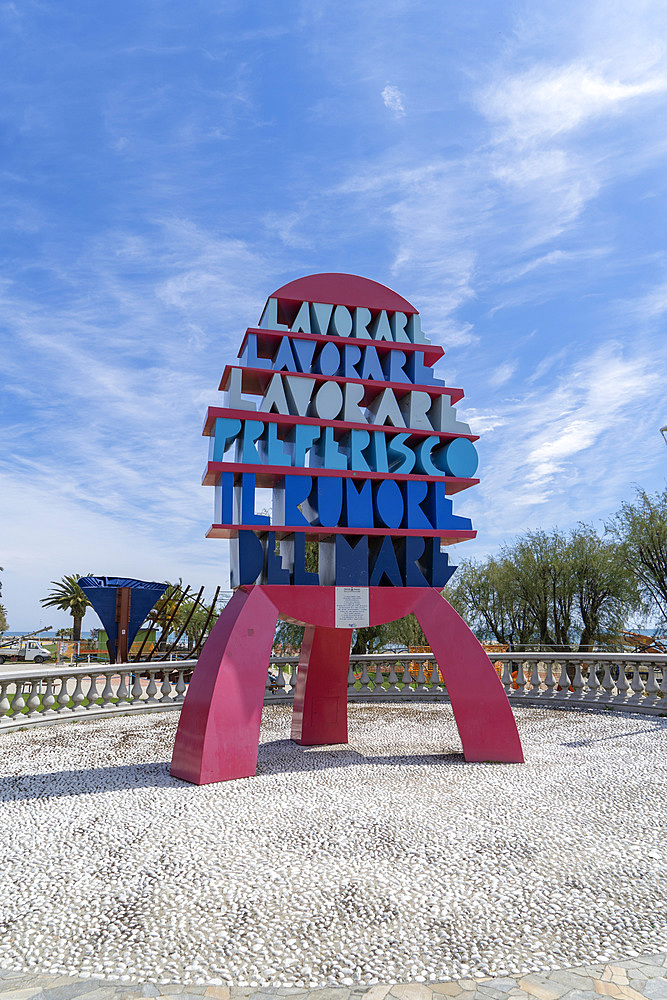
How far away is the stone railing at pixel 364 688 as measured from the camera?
12523mm

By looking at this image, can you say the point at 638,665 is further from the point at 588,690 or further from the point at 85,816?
the point at 85,816

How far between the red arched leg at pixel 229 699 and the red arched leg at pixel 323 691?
1.99 m

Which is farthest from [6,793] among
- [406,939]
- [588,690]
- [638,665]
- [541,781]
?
[638,665]

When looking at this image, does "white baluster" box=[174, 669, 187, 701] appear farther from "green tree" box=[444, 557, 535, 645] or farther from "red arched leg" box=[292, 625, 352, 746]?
"green tree" box=[444, 557, 535, 645]

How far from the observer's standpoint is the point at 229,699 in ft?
26.7

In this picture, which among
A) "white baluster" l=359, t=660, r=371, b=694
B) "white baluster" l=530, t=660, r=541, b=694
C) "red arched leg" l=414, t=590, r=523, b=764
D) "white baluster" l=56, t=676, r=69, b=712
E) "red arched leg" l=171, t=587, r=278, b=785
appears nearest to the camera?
"red arched leg" l=171, t=587, r=278, b=785

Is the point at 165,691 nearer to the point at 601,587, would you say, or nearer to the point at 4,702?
the point at 4,702

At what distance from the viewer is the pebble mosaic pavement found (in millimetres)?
3664

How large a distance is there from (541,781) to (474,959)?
463 cm

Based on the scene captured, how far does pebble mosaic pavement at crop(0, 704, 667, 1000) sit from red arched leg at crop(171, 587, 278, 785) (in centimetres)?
29

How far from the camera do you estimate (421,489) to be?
10008mm

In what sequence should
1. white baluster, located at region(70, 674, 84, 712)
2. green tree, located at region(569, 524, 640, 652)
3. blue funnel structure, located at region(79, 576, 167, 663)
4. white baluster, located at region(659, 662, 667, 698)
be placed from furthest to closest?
green tree, located at region(569, 524, 640, 652) < blue funnel structure, located at region(79, 576, 167, 663) < white baluster, located at region(659, 662, 667, 698) < white baluster, located at region(70, 674, 84, 712)

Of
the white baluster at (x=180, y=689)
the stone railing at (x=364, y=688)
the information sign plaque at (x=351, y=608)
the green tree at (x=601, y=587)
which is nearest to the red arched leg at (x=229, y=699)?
the information sign plaque at (x=351, y=608)

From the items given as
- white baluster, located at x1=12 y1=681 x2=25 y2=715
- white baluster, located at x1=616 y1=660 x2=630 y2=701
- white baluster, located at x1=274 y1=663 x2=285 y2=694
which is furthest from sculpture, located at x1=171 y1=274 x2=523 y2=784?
white baluster, located at x1=616 y1=660 x2=630 y2=701
